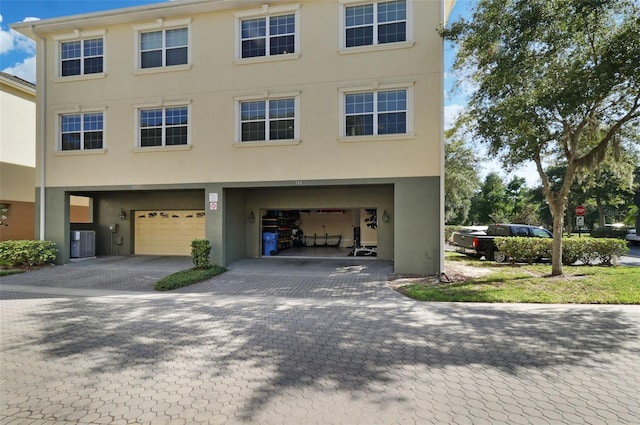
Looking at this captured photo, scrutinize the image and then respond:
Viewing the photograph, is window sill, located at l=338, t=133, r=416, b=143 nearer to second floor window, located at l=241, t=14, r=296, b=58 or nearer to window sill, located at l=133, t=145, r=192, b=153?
second floor window, located at l=241, t=14, r=296, b=58

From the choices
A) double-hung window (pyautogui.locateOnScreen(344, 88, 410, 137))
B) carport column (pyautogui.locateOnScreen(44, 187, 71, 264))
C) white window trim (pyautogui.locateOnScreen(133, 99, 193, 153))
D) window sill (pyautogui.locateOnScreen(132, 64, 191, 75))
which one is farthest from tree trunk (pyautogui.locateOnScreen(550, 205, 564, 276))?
carport column (pyautogui.locateOnScreen(44, 187, 71, 264))

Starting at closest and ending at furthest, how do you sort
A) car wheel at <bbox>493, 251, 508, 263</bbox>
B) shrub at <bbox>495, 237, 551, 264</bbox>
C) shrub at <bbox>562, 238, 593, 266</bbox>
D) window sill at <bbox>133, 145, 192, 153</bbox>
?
window sill at <bbox>133, 145, 192, 153</bbox> → shrub at <bbox>562, 238, 593, 266</bbox> → shrub at <bbox>495, 237, 551, 264</bbox> → car wheel at <bbox>493, 251, 508, 263</bbox>

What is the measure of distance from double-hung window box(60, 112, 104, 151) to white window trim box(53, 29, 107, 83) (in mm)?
1421

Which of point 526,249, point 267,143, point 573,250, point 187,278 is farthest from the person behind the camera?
point 526,249

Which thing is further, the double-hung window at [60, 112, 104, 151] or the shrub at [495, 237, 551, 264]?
the shrub at [495, 237, 551, 264]

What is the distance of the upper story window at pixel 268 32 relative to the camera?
13.2 meters

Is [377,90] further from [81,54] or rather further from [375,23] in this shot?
[81,54]

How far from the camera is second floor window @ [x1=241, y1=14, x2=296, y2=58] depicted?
524 inches

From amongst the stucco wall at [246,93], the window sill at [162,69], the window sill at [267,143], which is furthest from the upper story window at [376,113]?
the window sill at [162,69]

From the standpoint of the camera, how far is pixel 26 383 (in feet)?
14.9

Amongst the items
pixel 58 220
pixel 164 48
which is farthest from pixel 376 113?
pixel 58 220

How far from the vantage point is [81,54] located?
585 inches

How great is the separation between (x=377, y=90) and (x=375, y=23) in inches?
90.9

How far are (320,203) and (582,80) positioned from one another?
9.51 m
